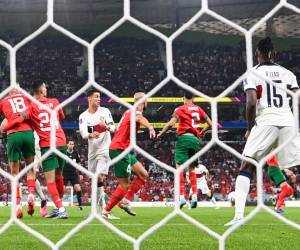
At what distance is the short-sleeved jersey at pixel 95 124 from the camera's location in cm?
461

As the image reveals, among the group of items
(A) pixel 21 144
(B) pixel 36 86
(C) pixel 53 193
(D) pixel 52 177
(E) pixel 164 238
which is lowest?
(E) pixel 164 238

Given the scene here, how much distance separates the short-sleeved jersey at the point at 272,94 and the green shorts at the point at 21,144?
1.91 meters

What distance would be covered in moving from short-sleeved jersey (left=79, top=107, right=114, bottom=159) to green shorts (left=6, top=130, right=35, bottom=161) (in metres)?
0.40

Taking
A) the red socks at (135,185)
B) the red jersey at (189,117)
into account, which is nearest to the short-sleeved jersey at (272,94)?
the red socks at (135,185)

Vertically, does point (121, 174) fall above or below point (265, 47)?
below

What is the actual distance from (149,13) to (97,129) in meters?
14.6

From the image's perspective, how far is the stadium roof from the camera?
59.3 feet

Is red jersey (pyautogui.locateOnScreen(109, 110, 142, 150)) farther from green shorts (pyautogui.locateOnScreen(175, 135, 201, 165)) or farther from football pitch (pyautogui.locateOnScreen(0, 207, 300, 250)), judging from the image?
green shorts (pyautogui.locateOnScreen(175, 135, 201, 165))

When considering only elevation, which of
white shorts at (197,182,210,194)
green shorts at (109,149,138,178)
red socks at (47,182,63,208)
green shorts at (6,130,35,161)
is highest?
green shorts at (6,130,35,161)

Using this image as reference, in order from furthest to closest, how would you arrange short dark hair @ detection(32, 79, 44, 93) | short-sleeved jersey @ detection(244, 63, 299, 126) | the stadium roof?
the stadium roof → short dark hair @ detection(32, 79, 44, 93) → short-sleeved jersey @ detection(244, 63, 299, 126)

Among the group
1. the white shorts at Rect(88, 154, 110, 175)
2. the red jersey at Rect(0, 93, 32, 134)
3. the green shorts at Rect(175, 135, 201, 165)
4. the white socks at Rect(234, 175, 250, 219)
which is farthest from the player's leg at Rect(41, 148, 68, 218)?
the green shorts at Rect(175, 135, 201, 165)

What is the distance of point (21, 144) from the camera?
430cm

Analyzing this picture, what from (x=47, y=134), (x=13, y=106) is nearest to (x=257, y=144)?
(x=13, y=106)

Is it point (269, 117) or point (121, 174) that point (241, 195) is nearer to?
point (269, 117)
